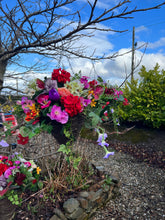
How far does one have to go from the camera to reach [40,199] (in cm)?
246

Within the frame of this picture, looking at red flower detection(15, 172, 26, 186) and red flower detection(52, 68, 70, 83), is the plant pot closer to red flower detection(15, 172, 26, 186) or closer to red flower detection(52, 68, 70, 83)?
red flower detection(15, 172, 26, 186)

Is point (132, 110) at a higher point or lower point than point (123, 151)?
higher

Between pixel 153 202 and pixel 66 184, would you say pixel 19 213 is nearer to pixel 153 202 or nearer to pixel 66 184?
pixel 66 184

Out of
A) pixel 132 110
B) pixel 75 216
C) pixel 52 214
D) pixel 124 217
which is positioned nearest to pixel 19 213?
pixel 52 214

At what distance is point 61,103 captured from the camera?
1.88m

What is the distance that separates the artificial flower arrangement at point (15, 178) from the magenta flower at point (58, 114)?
85 cm

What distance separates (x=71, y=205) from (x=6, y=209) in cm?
72

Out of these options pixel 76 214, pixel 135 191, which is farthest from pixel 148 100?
pixel 76 214

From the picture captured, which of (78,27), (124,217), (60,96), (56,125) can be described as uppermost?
(78,27)

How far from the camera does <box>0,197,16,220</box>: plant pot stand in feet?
6.93

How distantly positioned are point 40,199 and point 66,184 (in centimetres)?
40

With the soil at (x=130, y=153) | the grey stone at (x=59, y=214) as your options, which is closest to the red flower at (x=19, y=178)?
the soil at (x=130, y=153)

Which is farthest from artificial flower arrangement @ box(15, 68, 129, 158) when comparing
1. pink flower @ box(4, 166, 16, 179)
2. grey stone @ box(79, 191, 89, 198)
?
grey stone @ box(79, 191, 89, 198)

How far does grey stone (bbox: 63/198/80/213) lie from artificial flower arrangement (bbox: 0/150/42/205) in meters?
0.41
